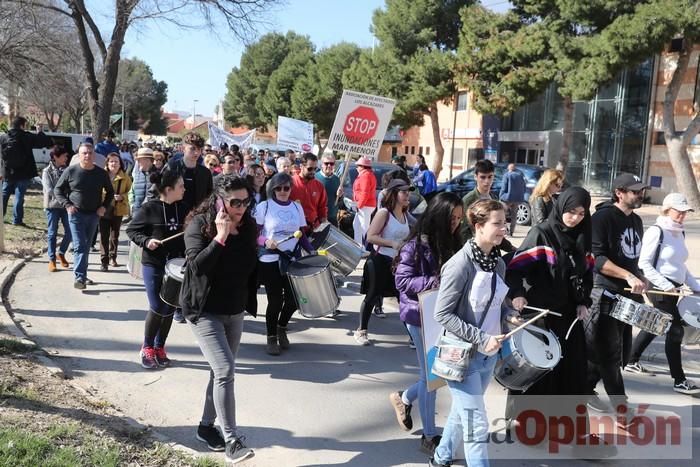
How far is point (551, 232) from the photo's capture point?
430 cm

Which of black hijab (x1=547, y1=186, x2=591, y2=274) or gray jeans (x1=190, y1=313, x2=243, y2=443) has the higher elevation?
black hijab (x1=547, y1=186, x2=591, y2=274)

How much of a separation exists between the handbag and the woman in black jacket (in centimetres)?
127

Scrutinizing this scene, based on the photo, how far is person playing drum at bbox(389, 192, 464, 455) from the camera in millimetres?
4109

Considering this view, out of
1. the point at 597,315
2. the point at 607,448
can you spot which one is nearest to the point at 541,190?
the point at 597,315

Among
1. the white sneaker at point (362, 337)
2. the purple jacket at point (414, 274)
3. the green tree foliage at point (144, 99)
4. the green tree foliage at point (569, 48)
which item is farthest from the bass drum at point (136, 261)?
A: the green tree foliage at point (144, 99)

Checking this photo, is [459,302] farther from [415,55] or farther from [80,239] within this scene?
[415,55]

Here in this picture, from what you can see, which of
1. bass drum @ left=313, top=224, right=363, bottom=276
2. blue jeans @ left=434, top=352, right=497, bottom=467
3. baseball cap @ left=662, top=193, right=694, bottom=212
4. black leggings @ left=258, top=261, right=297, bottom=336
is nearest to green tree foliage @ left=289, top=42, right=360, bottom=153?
bass drum @ left=313, top=224, right=363, bottom=276

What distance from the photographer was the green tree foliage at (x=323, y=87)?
1797 inches

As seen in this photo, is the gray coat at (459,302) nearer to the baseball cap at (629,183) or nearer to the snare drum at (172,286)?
the baseball cap at (629,183)

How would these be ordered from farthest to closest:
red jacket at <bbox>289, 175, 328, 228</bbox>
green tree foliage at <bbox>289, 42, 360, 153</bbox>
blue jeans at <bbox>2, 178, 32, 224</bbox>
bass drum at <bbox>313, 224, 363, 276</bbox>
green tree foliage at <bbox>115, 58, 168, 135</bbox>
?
1. green tree foliage at <bbox>115, 58, 168, 135</bbox>
2. green tree foliage at <bbox>289, 42, 360, 153</bbox>
3. blue jeans at <bbox>2, 178, 32, 224</bbox>
4. red jacket at <bbox>289, 175, 328, 228</bbox>
5. bass drum at <bbox>313, 224, 363, 276</bbox>

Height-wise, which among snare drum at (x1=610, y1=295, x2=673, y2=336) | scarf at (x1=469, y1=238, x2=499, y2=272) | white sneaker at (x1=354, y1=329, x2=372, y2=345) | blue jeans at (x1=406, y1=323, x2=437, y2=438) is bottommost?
white sneaker at (x1=354, y1=329, x2=372, y2=345)

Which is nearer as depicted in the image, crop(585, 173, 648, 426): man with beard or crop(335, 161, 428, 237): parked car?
crop(585, 173, 648, 426): man with beard

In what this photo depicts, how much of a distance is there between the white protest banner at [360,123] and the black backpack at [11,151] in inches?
255

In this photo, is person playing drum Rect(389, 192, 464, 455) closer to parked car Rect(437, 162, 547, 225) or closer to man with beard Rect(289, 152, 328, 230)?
man with beard Rect(289, 152, 328, 230)
